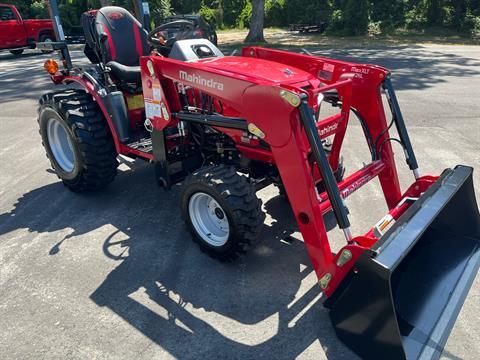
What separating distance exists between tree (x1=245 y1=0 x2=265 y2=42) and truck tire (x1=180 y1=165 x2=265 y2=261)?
51.8 ft

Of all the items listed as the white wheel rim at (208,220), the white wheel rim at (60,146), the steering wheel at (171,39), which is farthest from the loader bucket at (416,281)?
the white wheel rim at (60,146)

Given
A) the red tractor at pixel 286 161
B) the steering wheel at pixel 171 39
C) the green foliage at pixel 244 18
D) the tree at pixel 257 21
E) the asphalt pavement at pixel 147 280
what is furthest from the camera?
the green foliage at pixel 244 18

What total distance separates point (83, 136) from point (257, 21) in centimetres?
1545

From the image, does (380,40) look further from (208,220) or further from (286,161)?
(286,161)

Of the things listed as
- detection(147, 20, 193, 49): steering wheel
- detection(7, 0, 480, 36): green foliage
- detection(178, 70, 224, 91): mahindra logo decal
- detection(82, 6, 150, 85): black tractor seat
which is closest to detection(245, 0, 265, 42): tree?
detection(7, 0, 480, 36): green foliage

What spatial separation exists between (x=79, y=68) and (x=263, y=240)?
110 inches

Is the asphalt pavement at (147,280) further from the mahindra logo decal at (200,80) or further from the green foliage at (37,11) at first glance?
the green foliage at (37,11)

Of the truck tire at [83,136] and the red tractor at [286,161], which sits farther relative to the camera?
the truck tire at [83,136]

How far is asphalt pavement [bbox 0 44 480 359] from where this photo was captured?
2.46 m

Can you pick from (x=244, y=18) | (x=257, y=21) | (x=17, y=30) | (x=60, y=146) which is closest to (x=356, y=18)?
(x=257, y=21)

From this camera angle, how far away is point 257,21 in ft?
58.3

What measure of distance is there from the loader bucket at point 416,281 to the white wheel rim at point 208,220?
3.46 ft

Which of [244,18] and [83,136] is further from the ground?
[83,136]

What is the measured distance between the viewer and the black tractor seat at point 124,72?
4195 mm
